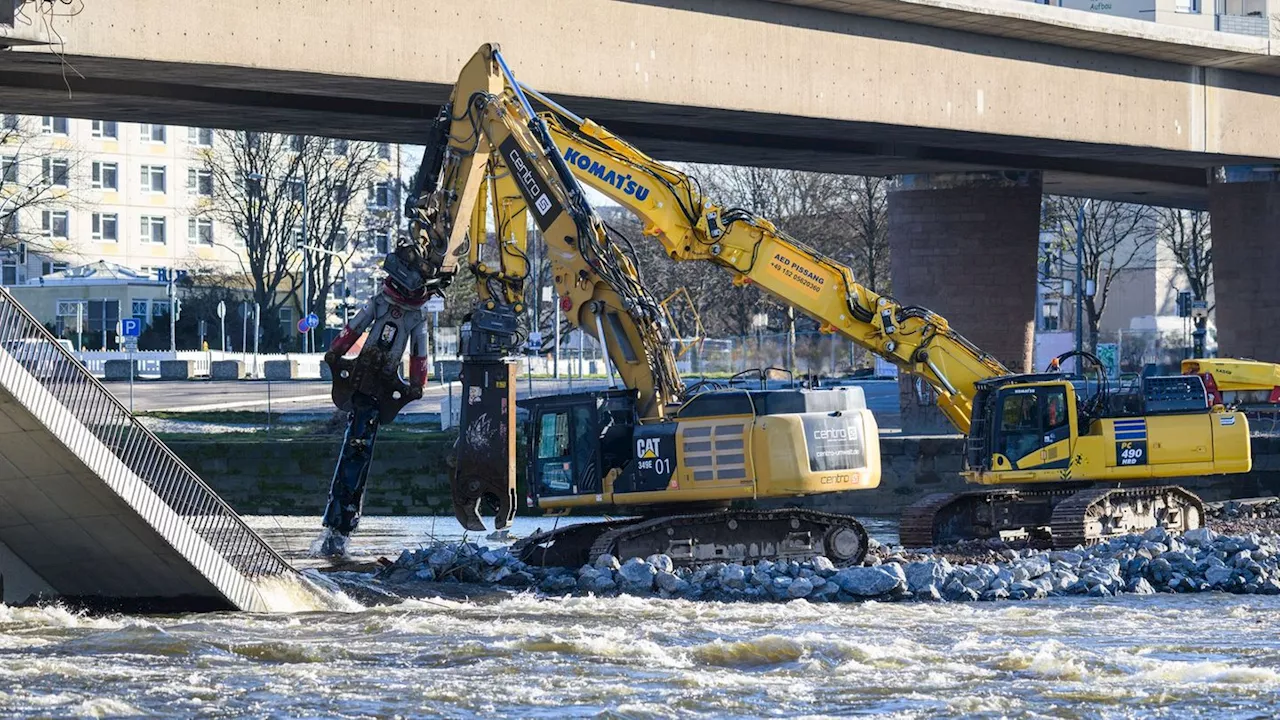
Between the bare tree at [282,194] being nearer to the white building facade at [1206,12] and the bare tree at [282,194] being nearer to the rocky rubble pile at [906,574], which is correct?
the white building facade at [1206,12]

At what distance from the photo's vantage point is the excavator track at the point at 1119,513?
30.2 meters

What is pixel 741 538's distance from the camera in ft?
91.6

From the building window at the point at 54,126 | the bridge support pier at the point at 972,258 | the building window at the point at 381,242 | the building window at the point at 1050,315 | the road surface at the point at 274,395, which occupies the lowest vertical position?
the road surface at the point at 274,395

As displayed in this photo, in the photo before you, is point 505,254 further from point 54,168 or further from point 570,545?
point 54,168

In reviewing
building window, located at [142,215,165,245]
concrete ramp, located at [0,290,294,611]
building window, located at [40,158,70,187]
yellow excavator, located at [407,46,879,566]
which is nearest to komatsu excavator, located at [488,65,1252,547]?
yellow excavator, located at [407,46,879,566]

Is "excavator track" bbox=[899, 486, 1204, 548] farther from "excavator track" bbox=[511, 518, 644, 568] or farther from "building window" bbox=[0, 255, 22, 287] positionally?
"building window" bbox=[0, 255, 22, 287]

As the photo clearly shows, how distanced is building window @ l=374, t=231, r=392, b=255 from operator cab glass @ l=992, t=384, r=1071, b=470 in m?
65.6

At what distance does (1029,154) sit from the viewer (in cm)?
4662

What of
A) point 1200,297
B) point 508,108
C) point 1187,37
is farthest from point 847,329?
point 1200,297

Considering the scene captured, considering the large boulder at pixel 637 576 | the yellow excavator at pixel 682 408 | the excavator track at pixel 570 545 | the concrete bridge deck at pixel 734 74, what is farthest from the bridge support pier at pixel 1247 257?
the large boulder at pixel 637 576

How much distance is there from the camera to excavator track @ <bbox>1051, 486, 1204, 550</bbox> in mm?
30172

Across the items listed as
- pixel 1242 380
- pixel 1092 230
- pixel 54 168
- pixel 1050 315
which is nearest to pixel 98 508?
pixel 1242 380

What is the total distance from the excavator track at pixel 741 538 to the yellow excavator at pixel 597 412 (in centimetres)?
2

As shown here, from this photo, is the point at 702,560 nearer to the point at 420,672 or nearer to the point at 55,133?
the point at 420,672
